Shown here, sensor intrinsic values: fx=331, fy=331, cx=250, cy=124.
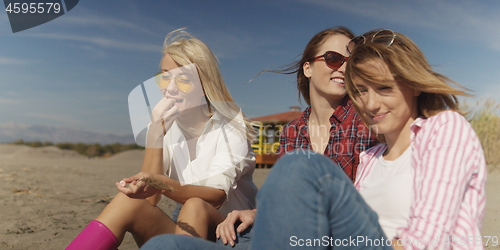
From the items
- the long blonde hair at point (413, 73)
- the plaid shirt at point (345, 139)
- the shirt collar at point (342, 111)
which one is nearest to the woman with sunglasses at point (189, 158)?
the plaid shirt at point (345, 139)

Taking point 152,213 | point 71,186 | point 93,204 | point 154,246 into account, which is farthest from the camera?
point 71,186

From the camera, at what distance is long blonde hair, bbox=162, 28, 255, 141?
2533mm

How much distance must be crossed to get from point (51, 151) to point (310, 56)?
18597 mm

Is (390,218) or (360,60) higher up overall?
(360,60)

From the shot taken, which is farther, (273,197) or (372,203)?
(372,203)

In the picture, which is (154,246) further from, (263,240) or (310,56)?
(310,56)

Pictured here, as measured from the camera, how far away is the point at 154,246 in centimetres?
132

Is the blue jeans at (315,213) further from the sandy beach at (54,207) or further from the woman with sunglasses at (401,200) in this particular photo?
the sandy beach at (54,207)

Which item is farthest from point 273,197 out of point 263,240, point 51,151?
point 51,151

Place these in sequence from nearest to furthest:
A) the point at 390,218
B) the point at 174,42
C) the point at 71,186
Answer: the point at 390,218 < the point at 174,42 < the point at 71,186

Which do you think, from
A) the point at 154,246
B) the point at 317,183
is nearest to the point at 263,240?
the point at 317,183

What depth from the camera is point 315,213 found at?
3.87ft

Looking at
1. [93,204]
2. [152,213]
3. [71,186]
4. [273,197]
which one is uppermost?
[273,197]

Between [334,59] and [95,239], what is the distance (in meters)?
1.99
